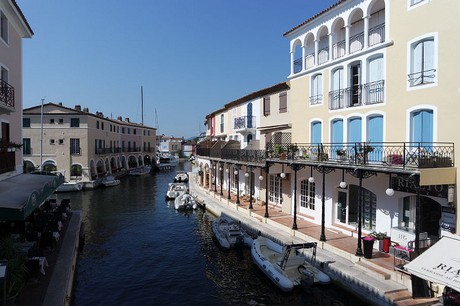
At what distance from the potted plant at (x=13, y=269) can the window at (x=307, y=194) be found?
628 inches

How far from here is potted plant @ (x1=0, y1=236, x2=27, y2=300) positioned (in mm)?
9562

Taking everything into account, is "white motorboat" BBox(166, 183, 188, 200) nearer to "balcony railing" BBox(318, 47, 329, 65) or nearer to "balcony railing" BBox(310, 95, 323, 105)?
"balcony railing" BBox(310, 95, 323, 105)

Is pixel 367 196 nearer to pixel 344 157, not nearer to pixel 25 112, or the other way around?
pixel 344 157

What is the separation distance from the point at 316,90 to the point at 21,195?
651 inches

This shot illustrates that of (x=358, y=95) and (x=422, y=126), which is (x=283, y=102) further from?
(x=422, y=126)

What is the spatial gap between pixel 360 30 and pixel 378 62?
9.25ft

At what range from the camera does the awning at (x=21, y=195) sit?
11.4 metres

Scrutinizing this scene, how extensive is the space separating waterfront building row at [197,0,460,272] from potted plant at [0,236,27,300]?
12632 millimetres

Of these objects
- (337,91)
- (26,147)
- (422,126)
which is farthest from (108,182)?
(422,126)

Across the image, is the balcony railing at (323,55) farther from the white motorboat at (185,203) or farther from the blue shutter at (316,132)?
the white motorboat at (185,203)

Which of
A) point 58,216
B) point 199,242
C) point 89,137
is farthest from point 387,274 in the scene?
point 89,137

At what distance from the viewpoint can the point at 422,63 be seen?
13.7 metres

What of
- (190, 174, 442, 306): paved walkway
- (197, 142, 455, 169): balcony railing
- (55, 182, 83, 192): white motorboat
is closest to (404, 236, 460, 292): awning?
(190, 174, 442, 306): paved walkway

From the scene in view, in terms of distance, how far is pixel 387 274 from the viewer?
12.3 metres
